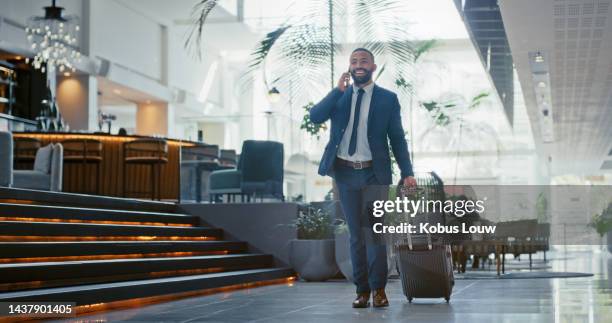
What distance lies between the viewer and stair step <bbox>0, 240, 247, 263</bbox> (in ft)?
17.3

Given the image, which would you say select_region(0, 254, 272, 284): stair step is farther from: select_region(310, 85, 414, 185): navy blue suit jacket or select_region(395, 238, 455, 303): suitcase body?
select_region(395, 238, 455, 303): suitcase body

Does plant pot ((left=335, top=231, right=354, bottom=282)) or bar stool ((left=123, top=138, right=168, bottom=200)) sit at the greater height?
bar stool ((left=123, top=138, right=168, bottom=200))

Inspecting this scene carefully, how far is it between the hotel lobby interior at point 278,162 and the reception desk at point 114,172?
29mm

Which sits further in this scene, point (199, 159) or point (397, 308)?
point (199, 159)

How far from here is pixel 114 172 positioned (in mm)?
12672

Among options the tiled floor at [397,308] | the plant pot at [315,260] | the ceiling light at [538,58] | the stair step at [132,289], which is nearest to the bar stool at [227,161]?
the ceiling light at [538,58]

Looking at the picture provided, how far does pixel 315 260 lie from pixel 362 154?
3.91 m

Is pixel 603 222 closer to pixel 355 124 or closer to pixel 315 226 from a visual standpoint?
pixel 315 226

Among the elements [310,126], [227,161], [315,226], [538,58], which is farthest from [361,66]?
[227,161]

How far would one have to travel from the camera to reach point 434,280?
16.1 ft

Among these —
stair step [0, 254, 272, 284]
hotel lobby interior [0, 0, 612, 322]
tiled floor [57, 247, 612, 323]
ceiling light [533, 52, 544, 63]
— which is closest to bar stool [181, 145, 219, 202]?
hotel lobby interior [0, 0, 612, 322]

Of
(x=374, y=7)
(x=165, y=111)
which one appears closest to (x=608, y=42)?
(x=374, y=7)

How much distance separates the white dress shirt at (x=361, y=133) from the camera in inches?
178

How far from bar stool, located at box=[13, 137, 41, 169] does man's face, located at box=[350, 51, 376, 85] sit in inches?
296
